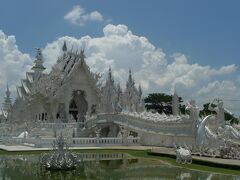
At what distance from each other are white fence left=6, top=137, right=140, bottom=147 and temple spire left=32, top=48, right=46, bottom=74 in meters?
25.9

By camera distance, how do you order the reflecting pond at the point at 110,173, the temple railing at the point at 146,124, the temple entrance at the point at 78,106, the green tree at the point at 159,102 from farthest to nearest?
1. the green tree at the point at 159,102
2. the temple entrance at the point at 78,106
3. the temple railing at the point at 146,124
4. the reflecting pond at the point at 110,173

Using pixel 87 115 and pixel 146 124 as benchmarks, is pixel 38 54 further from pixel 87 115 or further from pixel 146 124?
pixel 146 124

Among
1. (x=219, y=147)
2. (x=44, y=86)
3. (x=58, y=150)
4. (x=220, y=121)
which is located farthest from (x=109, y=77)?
(x=58, y=150)

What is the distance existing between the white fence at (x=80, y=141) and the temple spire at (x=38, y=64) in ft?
85.0

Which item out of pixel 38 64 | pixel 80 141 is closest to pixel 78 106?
pixel 38 64

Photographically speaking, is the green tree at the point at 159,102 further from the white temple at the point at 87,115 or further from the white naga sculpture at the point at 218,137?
the white naga sculpture at the point at 218,137

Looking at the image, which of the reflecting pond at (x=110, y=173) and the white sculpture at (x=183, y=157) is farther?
the white sculpture at (x=183, y=157)

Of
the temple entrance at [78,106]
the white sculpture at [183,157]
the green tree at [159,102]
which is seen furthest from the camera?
the green tree at [159,102]

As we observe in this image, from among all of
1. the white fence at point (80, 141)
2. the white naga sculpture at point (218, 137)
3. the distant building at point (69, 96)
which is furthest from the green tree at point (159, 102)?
the white naga sculpture at point (218, 137)

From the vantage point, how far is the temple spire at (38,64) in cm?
5747

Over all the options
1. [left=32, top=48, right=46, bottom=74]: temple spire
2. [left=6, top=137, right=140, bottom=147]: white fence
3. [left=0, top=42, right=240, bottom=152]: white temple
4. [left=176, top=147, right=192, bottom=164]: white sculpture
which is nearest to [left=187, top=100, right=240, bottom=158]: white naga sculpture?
[left=0, top=42, right=240, bottom=152]: white temple

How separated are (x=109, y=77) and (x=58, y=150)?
39497 millimetres

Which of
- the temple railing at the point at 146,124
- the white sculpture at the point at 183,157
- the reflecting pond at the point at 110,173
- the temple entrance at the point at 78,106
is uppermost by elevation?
the temple entrance at the point at 78,106

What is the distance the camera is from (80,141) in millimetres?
30016
